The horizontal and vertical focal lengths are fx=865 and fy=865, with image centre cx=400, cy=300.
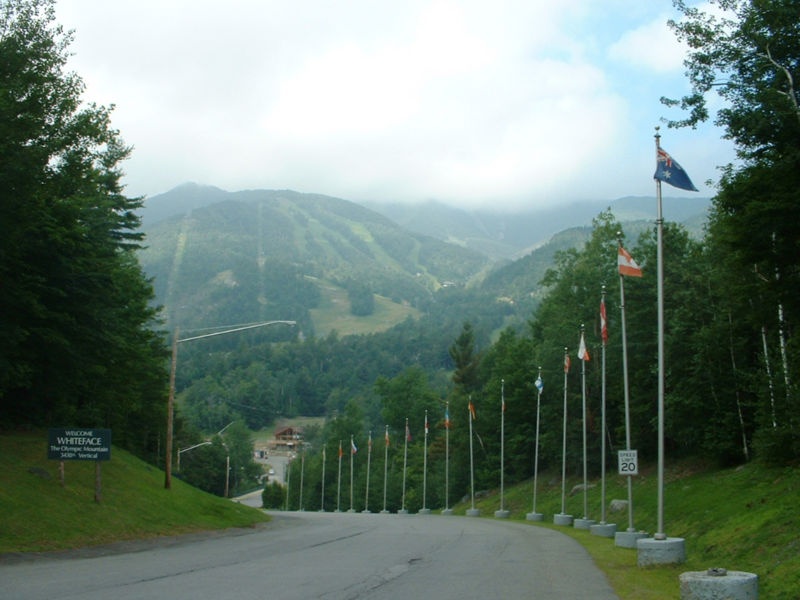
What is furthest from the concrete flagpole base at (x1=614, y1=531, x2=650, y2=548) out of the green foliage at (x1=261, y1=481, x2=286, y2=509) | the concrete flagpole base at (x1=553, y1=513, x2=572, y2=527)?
the green foliage at (x1=261, y1=481, x2=286, y2=509)

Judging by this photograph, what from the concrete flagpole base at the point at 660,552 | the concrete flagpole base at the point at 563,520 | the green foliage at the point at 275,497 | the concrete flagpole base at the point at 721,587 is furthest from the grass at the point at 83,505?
the green foliage at the point at 275,497

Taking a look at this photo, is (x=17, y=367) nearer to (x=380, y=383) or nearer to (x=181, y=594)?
(x=181, y=594)

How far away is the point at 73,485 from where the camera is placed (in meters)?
30.9

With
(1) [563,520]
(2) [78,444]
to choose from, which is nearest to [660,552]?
(2) [78,444]

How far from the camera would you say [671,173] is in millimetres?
22125

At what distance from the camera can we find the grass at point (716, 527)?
16.9 meters

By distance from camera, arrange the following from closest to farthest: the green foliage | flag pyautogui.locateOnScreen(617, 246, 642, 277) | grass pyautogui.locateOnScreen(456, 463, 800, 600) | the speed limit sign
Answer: grass pyautogui.locateOnScreen(456, 463, 800, 600), flag pyautogui.locateOnScreen(617, 246, 642, 277), the speed limit sign, the green foliage

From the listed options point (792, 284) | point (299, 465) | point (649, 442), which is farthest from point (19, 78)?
point (299, 465)

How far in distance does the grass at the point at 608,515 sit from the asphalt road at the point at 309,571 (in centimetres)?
119

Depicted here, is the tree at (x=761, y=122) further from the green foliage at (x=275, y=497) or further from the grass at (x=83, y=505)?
the green foliage at (x=275, y=497)

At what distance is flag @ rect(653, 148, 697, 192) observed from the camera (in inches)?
869

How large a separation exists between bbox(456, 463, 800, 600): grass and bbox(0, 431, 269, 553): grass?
14.6 m

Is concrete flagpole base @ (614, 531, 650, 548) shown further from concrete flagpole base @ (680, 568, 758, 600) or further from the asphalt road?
concrete flagpole base @ (680, 568, 758, 600)

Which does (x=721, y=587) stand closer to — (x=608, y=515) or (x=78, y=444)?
(x=78, y=444)
